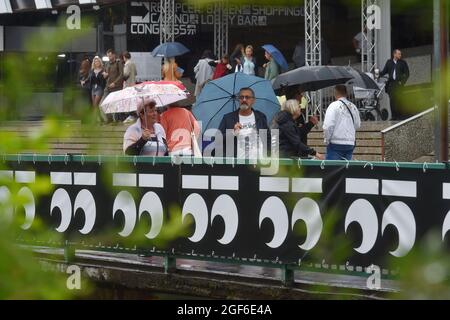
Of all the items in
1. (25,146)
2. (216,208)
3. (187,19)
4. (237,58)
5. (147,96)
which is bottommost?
(216,208)

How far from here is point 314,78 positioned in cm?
1566

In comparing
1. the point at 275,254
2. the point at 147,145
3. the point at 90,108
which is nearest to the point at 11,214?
the point at 90,108

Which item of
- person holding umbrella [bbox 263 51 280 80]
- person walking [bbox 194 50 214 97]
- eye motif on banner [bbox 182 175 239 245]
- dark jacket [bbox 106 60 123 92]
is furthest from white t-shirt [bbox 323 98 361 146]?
dark jacket [bbox 106 60 123 92]

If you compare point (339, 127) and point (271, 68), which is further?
point (271, 68)

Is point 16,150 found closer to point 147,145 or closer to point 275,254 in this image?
point 275,254

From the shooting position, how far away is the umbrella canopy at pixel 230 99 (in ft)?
48.4

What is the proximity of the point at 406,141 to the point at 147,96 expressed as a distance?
20.7 feet

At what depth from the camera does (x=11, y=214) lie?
139cm

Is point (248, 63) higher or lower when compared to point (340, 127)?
higher

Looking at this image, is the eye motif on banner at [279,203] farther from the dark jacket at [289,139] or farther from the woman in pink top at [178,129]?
the dark jacket at [289,139]

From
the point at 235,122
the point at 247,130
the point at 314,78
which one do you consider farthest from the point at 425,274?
the point at 314,78

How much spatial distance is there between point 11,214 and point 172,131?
10633mm

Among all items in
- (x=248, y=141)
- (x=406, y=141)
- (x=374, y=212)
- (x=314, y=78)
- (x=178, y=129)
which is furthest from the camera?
(x=406, y=141)

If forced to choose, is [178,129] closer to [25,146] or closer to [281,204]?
[281,204]
